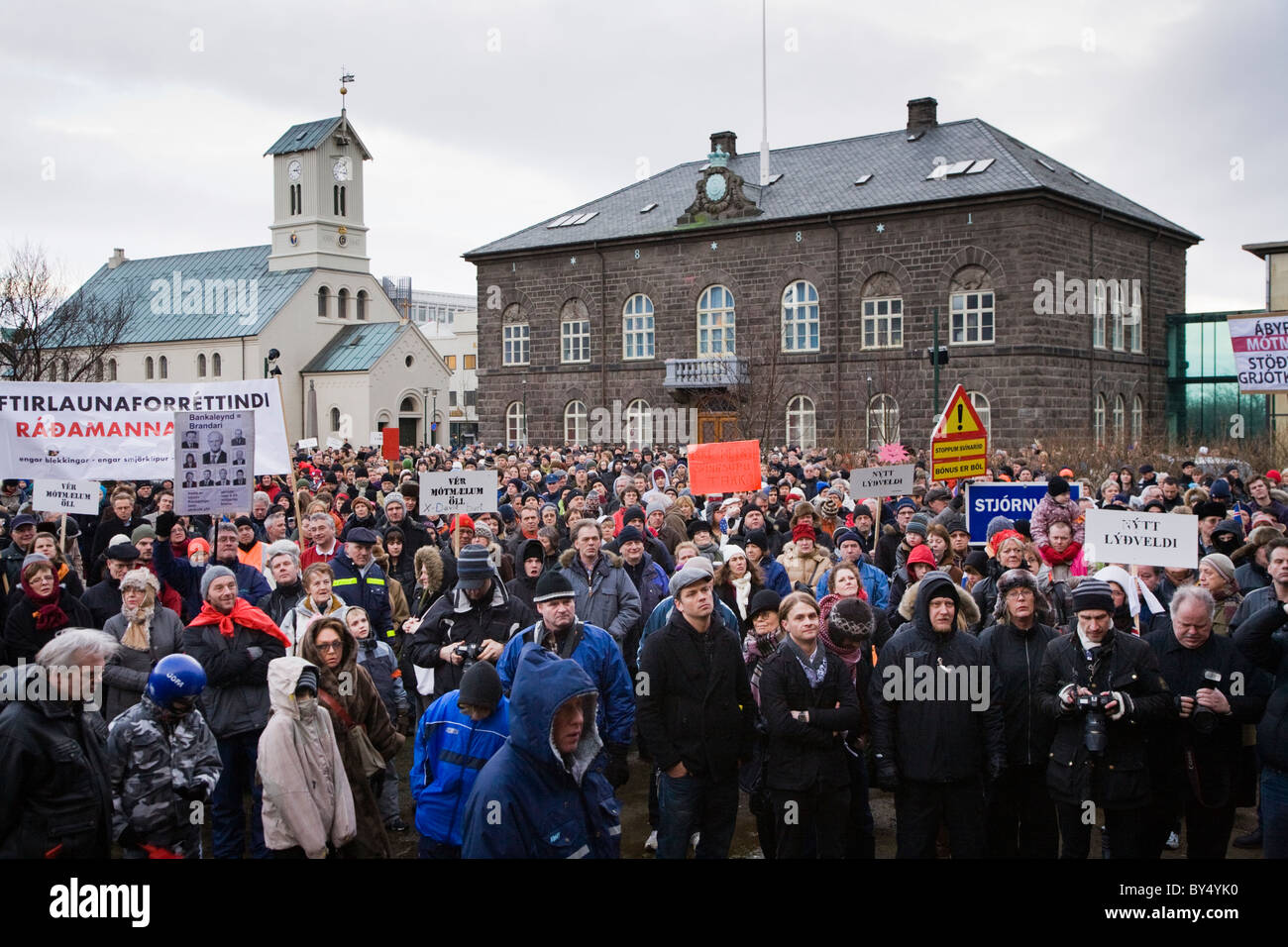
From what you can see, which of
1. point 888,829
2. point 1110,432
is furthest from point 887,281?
point 888,829

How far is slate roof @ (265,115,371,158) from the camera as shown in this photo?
7100 centimetres

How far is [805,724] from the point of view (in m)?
5.88

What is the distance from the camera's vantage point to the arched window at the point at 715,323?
4403cm

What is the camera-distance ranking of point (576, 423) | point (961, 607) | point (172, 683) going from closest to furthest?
1. point (172, 683)
2. point (961, 607)
3. point (576, 423)

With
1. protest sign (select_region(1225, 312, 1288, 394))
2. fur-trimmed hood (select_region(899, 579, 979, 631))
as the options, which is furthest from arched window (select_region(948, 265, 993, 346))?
fur-trimmed hood (select_region(899, 579, 979, 631))

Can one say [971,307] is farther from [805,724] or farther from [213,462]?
[805,724]

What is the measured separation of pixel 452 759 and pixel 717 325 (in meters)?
39.9

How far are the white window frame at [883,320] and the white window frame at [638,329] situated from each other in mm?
9146

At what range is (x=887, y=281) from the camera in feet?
133

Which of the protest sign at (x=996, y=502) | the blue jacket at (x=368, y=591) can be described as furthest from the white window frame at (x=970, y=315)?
the blue jacket at (x=368, y=591)

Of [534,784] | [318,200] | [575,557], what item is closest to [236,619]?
[575,557]

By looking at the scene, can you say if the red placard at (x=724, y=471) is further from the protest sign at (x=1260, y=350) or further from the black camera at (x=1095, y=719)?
the black camera at (x=1095, y=719)
